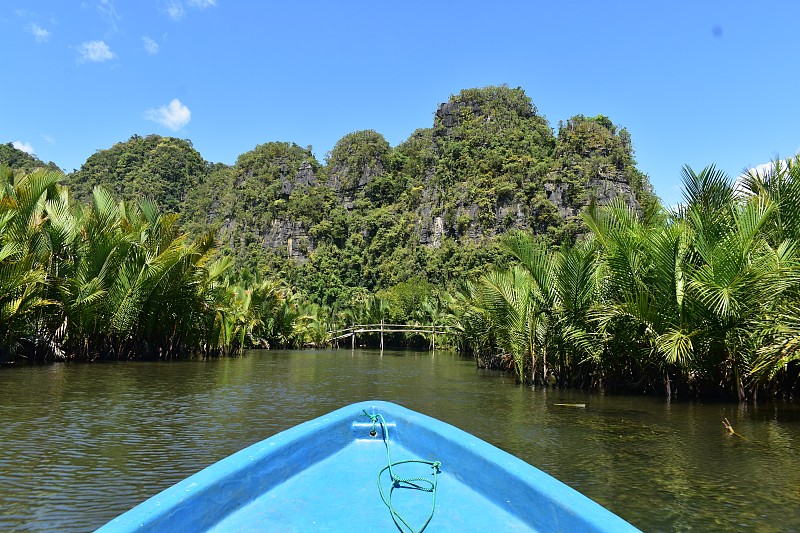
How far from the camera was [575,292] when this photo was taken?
902cm

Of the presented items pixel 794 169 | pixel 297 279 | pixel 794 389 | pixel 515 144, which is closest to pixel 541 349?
pixel 794 389

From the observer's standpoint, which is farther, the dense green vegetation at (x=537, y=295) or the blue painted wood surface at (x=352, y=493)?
the dense green vegetation at (x=537, y=295)

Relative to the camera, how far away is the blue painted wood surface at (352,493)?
6.38ft

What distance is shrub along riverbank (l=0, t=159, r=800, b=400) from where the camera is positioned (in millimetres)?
7262

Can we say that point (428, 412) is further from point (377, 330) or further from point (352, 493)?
point (377, 330)

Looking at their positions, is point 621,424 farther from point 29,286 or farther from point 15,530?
point 29,286

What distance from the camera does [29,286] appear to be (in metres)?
10.5

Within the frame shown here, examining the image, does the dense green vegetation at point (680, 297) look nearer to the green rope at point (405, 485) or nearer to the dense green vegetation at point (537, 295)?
the dense green vegetation at point (537, 295)

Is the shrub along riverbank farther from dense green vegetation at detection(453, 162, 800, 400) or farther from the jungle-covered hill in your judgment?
the jungle-covered hill

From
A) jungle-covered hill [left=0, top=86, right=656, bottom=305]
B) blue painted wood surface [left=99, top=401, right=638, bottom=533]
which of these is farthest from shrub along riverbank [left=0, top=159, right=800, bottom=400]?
jungle-covered hill [left=0, top=86, right=656, bottom=305]

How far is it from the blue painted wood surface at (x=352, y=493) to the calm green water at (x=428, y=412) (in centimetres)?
160

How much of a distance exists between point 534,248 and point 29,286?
31.2ft

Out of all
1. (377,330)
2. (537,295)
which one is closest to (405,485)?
(537,295)

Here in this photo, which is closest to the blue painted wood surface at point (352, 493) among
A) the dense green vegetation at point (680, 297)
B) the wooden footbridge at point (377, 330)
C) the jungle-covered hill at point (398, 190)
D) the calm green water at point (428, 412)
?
the calm green water at point (428, 412)
